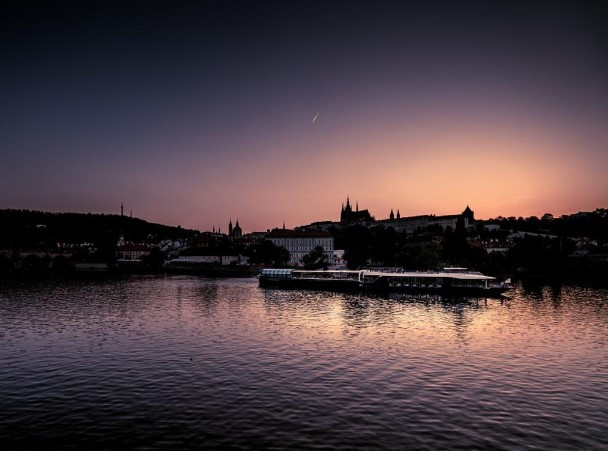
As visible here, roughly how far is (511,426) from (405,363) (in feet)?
44.3

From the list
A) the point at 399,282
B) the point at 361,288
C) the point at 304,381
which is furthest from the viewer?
the point at 361,288

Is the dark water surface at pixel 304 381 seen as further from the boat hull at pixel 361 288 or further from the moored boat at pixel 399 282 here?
the moored boat at pixel 399 282

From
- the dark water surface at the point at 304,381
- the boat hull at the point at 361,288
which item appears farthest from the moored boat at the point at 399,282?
the dark water surface at the point at 304,381

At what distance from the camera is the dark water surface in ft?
82.6

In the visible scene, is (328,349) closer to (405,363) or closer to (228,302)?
→ (405,363)

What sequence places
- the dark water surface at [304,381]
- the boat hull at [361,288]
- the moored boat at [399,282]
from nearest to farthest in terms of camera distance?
the dark water surface at [304,381] < the boat hull at [361,288] < the moored boat at [399,282]

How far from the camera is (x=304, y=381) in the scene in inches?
1364

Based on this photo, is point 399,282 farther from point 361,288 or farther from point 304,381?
point 304,381

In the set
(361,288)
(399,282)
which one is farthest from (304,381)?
(361,288)

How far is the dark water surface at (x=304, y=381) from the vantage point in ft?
82.6

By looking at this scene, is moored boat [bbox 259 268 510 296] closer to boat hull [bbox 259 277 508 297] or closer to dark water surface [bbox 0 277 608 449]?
Result: boat hull [bbox 259 277 508 297]

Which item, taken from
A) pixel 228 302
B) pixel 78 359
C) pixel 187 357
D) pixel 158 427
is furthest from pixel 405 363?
pixel 228 302

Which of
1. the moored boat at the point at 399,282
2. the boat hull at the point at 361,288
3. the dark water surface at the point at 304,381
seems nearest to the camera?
the dark water surface at the point at 304,381

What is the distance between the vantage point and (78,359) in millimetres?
41406
